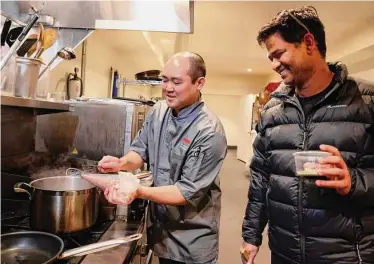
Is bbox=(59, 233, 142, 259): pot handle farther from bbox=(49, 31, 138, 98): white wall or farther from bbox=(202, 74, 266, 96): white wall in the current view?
bbox=(202, 74, 266, 96): white wall

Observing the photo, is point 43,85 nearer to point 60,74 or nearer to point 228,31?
point 60,74

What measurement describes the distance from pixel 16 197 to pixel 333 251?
1453 mm

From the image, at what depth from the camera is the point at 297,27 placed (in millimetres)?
1226

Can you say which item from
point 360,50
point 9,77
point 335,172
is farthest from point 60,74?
point 360,50

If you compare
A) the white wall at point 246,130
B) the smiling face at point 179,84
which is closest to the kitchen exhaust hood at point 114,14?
the smiling face at point 179,84

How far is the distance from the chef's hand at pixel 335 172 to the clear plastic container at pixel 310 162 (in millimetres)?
16

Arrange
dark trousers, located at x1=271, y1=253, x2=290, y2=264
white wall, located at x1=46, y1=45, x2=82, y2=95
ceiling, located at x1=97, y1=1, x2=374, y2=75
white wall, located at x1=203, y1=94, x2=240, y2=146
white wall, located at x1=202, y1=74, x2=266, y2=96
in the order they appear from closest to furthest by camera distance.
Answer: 1. dark trousers, located at x1=271, y1=253, x2=290, y2=264
2. white wall, located at x1=46, y1=45, x2=82, y2=95
3. ceiling, located at x1=97, y1=1, x2=374, y2=75
4. white wall, located at x1=202, y1=74, x2=266, y2=96
5. white wall, located at x1=203, y1=94, x2=240, y2=146

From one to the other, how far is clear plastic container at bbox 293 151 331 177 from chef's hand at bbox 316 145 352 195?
0.02 m

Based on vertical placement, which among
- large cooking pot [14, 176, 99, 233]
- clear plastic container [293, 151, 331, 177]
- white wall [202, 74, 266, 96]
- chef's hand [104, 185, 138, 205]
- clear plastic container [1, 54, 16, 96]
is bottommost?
large cooking pot [14, 176, 99, 233]

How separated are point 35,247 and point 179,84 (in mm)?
853

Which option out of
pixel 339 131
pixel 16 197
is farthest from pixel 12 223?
pixel 339 131

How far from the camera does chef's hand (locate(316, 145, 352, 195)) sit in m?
1.03

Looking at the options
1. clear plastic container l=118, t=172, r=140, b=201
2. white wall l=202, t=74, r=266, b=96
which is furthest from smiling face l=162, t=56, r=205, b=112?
white wall l=202, t=74, r=266, b=96

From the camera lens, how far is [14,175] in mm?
1550
